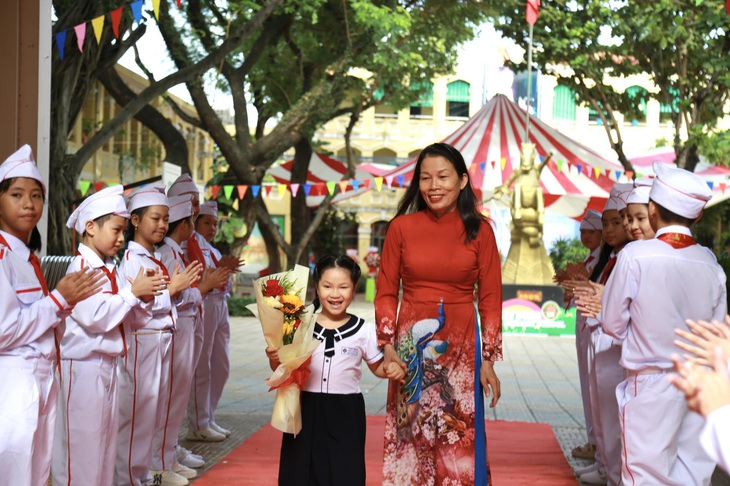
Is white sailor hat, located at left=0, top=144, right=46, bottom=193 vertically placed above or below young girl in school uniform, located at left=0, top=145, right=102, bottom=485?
above

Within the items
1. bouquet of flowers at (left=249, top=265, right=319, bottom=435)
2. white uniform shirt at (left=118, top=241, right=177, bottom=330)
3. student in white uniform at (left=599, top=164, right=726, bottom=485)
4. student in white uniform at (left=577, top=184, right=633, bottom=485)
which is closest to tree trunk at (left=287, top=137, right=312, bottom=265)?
student in white uniform at (left=577, top=184, right=633, bottom=485)

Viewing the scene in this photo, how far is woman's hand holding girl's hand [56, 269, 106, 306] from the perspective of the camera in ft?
13.3

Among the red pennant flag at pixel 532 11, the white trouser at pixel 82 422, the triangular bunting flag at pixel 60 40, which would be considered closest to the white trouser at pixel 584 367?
the white trouser at pixel 82 422

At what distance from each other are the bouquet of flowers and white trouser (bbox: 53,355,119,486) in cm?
91

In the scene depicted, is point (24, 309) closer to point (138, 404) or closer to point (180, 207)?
point (138, 404)

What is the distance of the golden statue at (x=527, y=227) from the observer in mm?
20219

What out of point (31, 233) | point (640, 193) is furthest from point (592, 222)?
point (31, 233)

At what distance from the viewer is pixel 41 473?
13.5 feet

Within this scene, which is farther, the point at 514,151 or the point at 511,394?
the point at 514,151

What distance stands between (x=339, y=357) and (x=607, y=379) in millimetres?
2036

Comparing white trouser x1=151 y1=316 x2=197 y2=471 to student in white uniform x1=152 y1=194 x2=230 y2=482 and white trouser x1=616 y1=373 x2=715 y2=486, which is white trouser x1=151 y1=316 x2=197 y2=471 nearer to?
student in white uniform x1=152 y1=194 x2=230 y2=482

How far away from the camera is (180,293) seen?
20.8 ft

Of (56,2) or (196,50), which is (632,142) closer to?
(196,50)

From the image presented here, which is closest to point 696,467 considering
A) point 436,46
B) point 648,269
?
point 648,269
